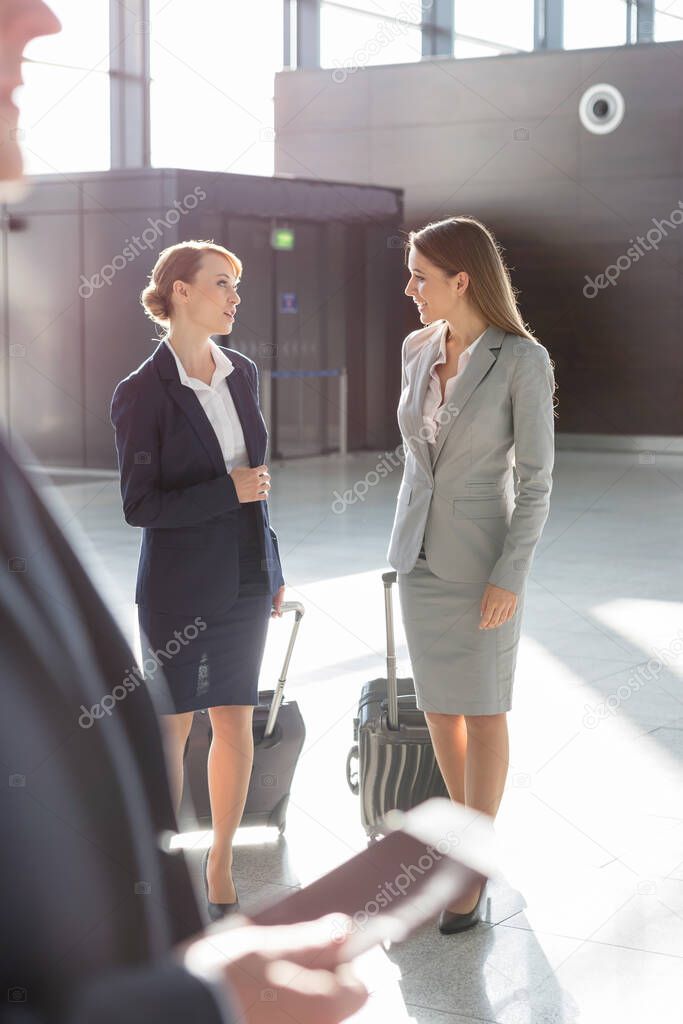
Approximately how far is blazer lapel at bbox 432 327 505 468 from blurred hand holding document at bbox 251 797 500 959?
114 cm

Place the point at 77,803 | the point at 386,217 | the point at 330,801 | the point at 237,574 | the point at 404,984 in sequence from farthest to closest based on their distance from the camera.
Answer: the point at 386,217
the point at 330,801
the point at 237,574
the point at 404,984
the point at 77,803

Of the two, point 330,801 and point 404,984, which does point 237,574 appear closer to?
point 404,984

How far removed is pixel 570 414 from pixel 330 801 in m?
16.0

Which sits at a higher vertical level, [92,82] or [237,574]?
[92,82]

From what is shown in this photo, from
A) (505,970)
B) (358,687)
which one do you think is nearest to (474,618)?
(505,970)

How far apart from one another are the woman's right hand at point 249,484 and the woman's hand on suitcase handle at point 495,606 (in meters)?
0.67

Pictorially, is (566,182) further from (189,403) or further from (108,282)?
(189,403)

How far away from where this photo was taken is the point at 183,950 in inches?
23.4

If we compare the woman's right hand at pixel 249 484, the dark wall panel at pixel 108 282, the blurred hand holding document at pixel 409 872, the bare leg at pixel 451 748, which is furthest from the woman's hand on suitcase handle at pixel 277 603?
the dark wall panel at pixel 108 282

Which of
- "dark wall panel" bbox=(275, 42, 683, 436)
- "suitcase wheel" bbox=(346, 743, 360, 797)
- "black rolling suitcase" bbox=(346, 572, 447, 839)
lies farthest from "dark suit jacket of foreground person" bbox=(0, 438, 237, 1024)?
"dark wall panel" bbox=(275, 42, 683, 436)

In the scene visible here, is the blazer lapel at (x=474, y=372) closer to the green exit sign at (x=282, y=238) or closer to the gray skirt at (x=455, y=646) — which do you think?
the gray skirt at (x=455, y=646)

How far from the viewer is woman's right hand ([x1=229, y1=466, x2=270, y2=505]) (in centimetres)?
350

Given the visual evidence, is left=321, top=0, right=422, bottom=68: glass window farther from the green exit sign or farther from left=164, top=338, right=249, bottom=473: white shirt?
left=164, top=338, right=249, bottom=473: white shirt

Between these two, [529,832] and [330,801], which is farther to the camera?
[330,801]
